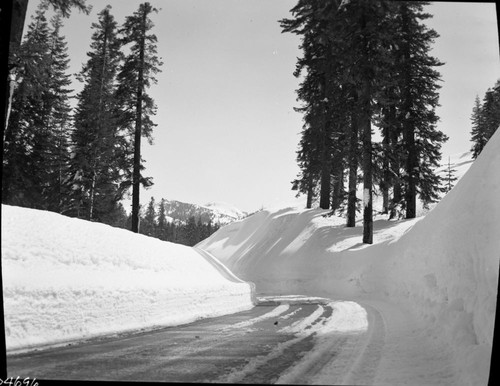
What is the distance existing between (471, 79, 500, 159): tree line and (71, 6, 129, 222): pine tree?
5252mm

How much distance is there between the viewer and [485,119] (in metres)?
5.04

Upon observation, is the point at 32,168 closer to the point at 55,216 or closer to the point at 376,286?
the point at 55,216

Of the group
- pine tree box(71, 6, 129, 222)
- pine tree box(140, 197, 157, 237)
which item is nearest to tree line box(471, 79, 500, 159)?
pine tree box(71, 6, 129, 222)

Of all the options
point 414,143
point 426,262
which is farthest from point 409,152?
point 426,262

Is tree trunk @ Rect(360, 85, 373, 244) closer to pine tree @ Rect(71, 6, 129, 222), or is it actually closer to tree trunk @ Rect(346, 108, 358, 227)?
tree trunk @ Rect(346, 108, 358, 227)

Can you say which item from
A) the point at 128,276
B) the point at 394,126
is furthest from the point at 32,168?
the point at 394,126

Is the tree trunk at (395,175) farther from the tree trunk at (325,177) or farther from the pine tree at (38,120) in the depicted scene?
the pine tree at (38,120)

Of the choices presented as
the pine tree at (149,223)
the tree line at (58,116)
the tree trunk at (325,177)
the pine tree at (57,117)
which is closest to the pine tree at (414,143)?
the tree trunk at (325,177)

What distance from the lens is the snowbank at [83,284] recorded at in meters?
5.18

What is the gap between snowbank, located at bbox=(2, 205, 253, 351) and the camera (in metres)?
5.18

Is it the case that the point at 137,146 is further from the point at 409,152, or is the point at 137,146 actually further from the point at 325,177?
the point at 325,177

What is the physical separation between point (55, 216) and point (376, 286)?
37.8 feet

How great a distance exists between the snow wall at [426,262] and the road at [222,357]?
3.78 feet

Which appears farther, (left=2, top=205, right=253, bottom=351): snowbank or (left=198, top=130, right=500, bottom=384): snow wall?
(left=2, top=205, right=253, bottom=351): snowbank
